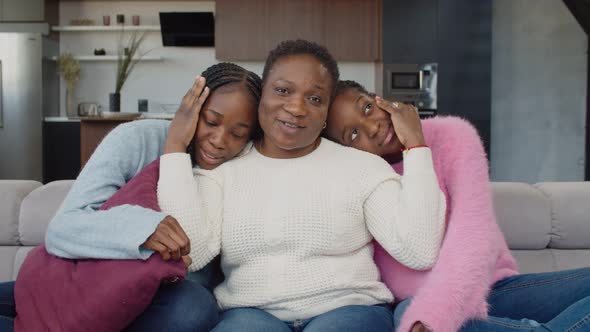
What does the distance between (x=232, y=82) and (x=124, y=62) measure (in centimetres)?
398

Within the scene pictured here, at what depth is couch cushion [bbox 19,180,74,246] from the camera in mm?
1867

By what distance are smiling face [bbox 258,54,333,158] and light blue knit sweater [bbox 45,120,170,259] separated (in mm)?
Result: 305

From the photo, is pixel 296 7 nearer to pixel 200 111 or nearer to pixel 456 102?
pixel 456 102

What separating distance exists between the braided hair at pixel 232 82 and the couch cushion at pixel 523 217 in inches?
33.8

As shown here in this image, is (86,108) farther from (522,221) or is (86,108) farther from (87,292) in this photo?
(87,292)

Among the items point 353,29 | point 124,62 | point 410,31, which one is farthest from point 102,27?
point 410,31

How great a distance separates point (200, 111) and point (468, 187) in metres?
0.66

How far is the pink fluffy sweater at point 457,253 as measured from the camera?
126 cm

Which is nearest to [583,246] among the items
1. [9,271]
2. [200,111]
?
[200,111]

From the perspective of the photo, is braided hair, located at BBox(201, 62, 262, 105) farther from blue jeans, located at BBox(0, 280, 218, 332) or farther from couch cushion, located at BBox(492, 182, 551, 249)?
couch cushion, located at BBox(492, 182, 551, 249)

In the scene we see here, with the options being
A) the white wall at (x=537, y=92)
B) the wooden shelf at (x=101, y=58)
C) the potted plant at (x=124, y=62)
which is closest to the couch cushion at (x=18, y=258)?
the potted plant at (x=124, y=62)

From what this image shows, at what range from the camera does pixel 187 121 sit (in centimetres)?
143

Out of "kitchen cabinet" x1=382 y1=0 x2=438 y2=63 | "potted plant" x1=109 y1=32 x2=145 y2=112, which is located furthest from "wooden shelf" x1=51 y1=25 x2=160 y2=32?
"kitchen cabinet" x1=382 y1=0 x2=438 y2=63

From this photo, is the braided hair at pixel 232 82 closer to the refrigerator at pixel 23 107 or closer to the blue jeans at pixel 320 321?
the blue jeans at pixel 320 321
